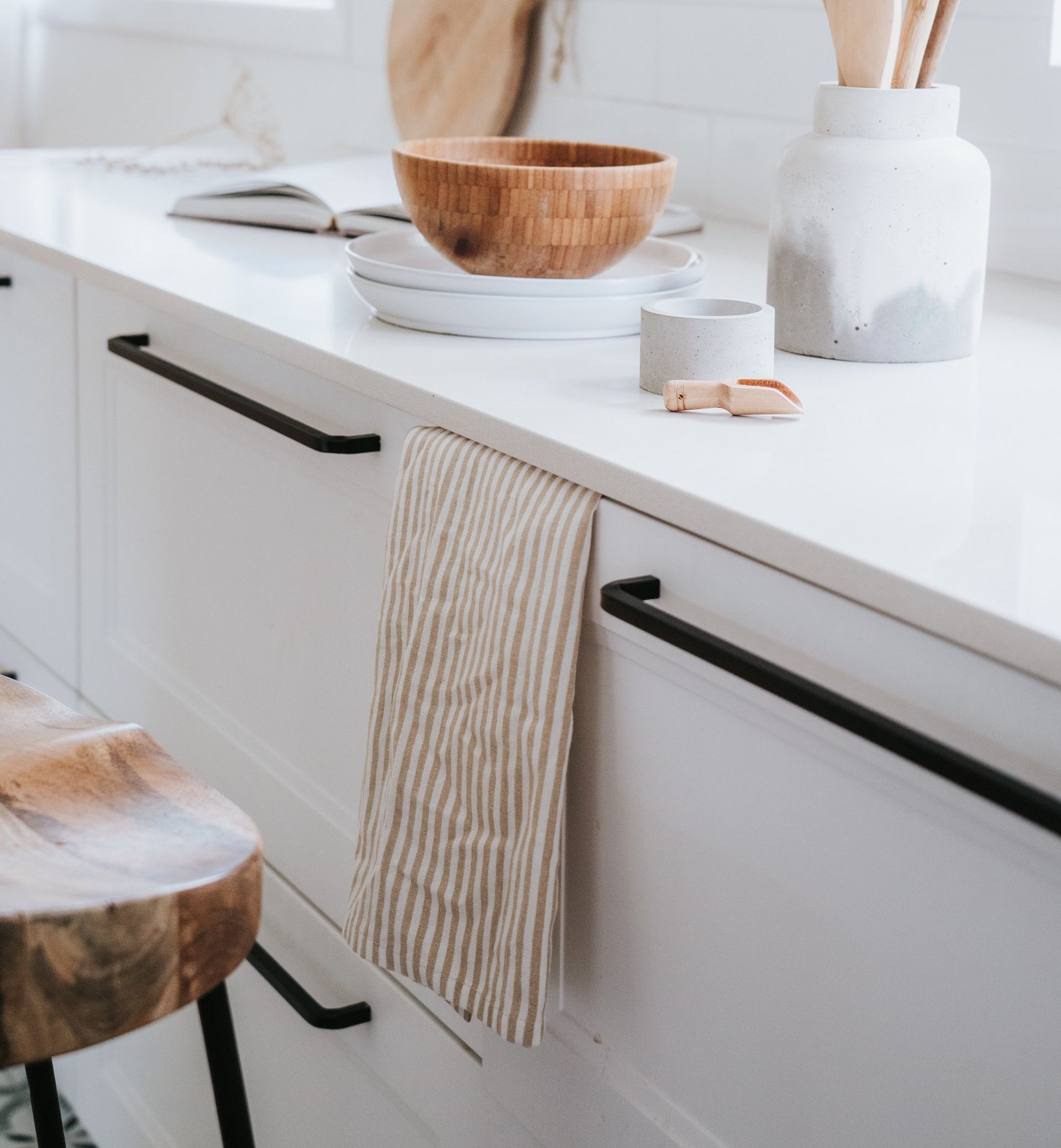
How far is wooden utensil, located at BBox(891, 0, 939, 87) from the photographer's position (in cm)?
92

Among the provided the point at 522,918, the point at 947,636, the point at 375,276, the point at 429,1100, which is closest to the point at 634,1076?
the point at 522,918

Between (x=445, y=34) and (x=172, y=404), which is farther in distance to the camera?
(x=445, y=34)

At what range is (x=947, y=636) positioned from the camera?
555 millimetres

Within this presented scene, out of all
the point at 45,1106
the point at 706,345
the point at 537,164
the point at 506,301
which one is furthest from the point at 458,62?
the point at 45,1106

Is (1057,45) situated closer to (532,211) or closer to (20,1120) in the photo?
(532,211)

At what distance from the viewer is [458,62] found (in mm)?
1770

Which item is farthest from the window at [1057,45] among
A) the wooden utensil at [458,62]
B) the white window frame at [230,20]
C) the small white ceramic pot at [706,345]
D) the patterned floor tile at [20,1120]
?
the patterned floor tile at [20,1120]

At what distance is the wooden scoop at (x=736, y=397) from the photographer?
2.62 ft

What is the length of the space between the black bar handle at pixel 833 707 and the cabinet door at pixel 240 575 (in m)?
0.27

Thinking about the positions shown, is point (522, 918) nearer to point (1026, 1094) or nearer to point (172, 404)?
point (1026, 1094)

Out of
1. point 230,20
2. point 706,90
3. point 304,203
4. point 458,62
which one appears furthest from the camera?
point 230,20

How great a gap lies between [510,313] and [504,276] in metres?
0.06

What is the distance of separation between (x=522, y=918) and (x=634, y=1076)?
0.39ft

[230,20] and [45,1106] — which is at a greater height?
[230,20]
